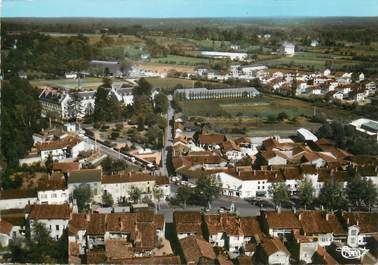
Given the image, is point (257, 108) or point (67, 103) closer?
point (67, 103)

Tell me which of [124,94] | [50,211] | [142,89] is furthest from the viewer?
[124,94]

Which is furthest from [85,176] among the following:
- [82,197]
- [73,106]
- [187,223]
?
[73,106]

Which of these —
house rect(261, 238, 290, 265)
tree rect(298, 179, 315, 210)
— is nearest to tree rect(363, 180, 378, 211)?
tree rect(298, 179, 315, 210)

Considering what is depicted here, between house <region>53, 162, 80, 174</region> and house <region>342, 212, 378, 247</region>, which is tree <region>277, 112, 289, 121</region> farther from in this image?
house <region>53, 162, 80, 174</region>

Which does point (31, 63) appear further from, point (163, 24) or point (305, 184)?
point (305, 184)

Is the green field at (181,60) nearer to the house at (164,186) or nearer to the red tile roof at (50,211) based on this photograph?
the house at (164,186)

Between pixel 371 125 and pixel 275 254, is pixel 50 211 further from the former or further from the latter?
pixel 371 125

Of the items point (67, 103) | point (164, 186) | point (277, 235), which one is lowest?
point (277, 235)
